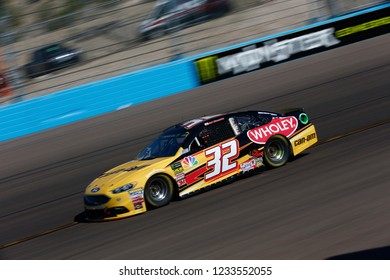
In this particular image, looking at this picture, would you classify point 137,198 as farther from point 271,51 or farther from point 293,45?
point 293,45

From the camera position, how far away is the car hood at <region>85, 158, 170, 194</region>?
1046cm

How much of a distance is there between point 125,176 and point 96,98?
953 cm

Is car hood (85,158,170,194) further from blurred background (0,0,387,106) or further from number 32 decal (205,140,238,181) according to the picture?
blurred background (0,0,387,106)

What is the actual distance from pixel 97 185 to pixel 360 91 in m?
8.45

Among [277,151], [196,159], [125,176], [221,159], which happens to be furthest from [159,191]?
[277,151]

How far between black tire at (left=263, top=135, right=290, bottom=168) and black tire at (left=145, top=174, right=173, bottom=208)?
1.87m

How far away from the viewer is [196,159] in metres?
10.9

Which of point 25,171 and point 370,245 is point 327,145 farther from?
point 25,171

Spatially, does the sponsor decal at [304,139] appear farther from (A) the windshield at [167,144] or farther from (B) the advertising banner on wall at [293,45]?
(B) the advertising banner on wall at [293,45]

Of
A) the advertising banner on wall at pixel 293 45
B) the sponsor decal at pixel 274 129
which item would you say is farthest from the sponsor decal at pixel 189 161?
the advertising banner on wall at pixel 293 45

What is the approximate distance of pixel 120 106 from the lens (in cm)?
1995

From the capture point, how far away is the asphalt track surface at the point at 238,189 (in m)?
8.27

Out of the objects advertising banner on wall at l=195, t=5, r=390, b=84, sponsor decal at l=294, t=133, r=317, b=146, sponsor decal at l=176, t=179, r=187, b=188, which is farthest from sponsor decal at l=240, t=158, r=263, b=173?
advertising banner on wall at l=195, t=5, r=390, b=84
